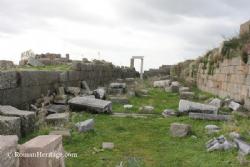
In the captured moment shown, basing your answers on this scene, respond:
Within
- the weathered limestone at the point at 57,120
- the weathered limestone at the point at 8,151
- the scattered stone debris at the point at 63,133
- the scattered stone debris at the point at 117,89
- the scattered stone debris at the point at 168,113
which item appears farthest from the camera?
the scattered stone debris at the point at 117,89

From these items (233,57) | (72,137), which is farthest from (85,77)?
(72,137)

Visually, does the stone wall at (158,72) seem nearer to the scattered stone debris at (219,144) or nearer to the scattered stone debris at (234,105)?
the scattered stone debris at (234,105)

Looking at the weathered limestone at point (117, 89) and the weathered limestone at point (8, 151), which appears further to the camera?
the weathered limestone at point (117, 89)

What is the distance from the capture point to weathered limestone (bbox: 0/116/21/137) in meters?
6.74

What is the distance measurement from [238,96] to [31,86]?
6.48 meters

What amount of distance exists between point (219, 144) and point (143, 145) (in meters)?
1.37

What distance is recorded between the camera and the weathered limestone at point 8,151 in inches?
151

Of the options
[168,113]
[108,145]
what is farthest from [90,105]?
[108,145]

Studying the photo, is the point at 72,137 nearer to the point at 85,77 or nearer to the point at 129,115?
the point at 129,115

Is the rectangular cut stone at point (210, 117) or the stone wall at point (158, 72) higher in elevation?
the stone wall at point (158, 72)

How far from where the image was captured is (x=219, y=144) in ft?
23.1

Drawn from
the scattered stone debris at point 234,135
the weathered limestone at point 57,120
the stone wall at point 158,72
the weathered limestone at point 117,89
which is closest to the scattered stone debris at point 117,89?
the weathered limestone at point 117,89

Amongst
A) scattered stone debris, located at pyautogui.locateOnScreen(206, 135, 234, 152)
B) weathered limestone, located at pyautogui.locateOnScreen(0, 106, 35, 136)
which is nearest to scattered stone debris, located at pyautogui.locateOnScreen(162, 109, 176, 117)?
scattered stone debris, located at pyautogui.locateOnScreen(206, 135, 234, 152)

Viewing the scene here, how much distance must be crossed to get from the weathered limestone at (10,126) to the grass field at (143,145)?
0.91 ft
